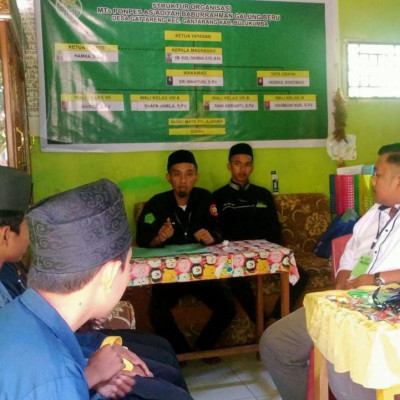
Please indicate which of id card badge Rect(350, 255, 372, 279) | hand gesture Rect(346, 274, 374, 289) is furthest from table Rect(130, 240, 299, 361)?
hand gesture Rect(346, 274, 374, 289)

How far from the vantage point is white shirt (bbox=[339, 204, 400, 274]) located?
2133mm

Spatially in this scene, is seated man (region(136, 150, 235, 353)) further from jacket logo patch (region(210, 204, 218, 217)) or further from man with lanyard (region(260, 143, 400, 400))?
man with lanyard (region(260, 143, 400, 400))

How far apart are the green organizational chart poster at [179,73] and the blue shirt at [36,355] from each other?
2.95 m

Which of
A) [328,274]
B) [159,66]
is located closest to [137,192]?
[159,66]

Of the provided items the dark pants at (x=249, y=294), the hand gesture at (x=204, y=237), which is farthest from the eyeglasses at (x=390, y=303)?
the dark pants at (x=249, y=294)

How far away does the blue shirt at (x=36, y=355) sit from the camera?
0.85 metres

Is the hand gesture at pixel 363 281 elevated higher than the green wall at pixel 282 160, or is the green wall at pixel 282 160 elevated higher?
the green wall at pixel 282 160

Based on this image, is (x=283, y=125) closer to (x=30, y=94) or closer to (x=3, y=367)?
(x=30, y=94)

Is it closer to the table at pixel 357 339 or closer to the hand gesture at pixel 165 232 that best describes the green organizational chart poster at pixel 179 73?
the hand gesture at pixel 165 232

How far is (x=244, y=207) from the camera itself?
371cm

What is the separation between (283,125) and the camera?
4.18 m

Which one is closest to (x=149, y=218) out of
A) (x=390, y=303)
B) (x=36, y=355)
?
(x=390, y=303)

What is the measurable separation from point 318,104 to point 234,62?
2.76ft

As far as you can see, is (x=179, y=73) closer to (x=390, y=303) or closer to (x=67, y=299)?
(x=390, y=303)
